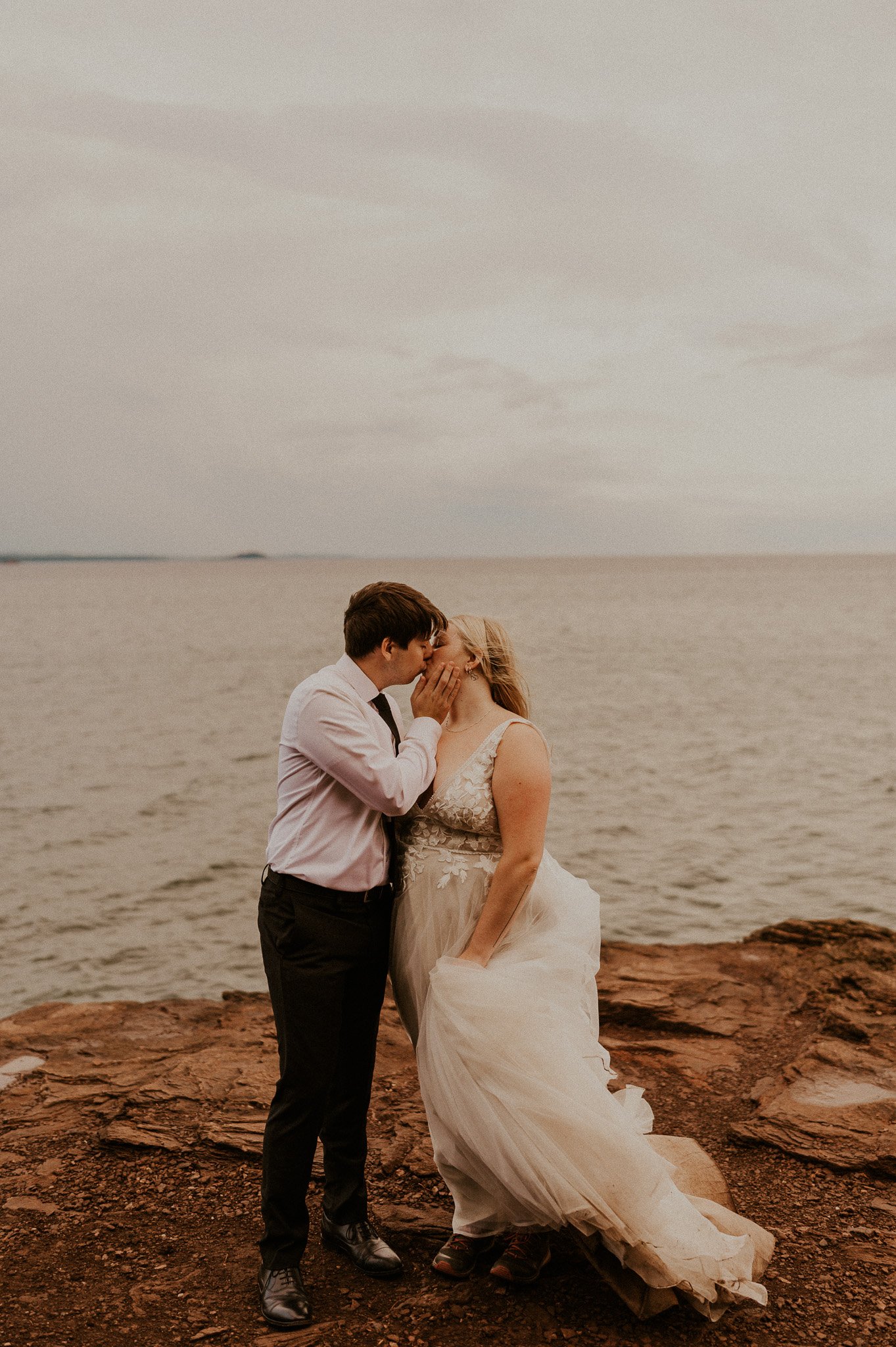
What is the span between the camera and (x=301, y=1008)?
3.99 metres

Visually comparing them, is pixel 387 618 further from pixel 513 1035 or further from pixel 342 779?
pixel 513 1035

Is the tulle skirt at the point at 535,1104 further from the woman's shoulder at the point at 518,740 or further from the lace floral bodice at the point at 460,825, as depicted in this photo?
the woman's shoulder at the point at 518,740

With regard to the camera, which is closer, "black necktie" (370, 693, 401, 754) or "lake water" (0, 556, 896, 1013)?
"black necktie" (370, 693, 401, 754)

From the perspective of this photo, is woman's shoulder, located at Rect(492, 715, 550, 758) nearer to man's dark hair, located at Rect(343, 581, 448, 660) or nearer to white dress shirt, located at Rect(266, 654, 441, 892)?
white dress shirt, located at Rect(266, 654, 441, 892)

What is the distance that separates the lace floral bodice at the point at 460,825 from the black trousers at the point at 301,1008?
0.89 feet

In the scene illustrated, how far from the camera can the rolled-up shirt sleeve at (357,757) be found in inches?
151

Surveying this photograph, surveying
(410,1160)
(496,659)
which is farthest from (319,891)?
(410,1160)

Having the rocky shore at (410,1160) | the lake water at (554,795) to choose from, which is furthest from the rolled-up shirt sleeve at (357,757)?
the lake water at (554,795)

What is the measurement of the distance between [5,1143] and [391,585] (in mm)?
3929

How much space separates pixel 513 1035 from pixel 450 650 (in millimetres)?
1522

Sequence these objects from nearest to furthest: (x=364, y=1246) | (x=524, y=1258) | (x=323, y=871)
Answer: (x=323, y=871) → (x=524, y=1258) → (x=364, y=1246)

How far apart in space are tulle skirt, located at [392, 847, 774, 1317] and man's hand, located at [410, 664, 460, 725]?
23.1 inches

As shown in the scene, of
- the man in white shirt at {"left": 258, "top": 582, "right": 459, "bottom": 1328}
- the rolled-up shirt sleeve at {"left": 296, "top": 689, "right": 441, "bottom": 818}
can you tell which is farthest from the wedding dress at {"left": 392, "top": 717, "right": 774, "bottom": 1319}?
the rolled-up shirt sleeve at {"left": 296, "top": 689, "right": 441, "bottom": 818}

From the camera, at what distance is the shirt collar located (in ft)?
13.4
